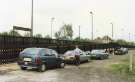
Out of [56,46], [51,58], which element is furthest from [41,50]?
[56,46]

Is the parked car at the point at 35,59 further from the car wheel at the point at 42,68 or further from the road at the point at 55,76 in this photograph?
the road at the point at 55,76

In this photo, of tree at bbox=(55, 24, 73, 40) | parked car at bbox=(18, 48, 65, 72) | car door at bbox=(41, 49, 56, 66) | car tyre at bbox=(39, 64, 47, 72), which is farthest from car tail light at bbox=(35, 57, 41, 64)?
tree at bbox=(55, 24, 73, 40)

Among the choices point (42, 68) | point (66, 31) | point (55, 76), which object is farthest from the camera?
point (66, 31)

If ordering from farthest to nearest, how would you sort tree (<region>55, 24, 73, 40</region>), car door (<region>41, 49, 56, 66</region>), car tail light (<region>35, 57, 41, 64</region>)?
tree (<region>55, 24, 73, 40</region>) → car door (<region>41, 49, 56, 66</region>) → car tail light (<region>35, 57, 41, 64</region>)

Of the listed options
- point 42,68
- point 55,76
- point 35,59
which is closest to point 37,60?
point 35,59

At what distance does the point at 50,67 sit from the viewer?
75.4 feet

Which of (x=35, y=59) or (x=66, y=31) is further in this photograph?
(x=66, y=31)

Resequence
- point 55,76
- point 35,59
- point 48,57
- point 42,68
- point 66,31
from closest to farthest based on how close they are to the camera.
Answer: point 55,76 → point 35,59 → point 42,68 → point 48,57 → point 66,31

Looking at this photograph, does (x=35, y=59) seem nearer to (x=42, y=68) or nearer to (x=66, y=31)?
(x=42, y=68)

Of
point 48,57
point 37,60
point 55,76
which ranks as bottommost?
point 55,76

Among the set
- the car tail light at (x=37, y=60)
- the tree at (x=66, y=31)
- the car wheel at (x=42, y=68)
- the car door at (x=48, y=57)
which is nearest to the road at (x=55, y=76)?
the car wheel at (x=42, y=68)

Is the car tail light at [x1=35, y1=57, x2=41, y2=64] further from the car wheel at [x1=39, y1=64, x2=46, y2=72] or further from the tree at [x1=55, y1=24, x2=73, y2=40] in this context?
the tree at [x1=55, y1=24, x2=73, y2=40]

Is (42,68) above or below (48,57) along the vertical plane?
below

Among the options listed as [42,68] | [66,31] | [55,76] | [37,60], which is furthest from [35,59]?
[66,31]
